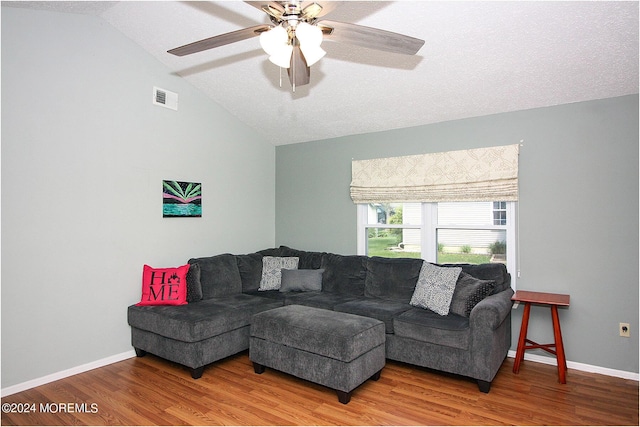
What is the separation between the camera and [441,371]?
3.34 meters

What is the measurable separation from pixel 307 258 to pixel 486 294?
84.4 inches

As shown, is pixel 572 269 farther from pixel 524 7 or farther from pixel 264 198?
pixel 264 198

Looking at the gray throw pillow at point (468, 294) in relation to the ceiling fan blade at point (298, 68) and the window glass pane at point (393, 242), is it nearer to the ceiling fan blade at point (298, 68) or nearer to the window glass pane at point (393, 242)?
the window glass pane at point (393, 242)

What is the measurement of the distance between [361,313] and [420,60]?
2.25 meters

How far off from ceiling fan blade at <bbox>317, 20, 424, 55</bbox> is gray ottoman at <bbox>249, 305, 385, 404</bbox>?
1949 millimetres

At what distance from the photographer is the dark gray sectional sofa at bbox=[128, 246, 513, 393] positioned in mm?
3078

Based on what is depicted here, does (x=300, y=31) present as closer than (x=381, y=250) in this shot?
Yes

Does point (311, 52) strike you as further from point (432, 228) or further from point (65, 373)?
point (65, 373)

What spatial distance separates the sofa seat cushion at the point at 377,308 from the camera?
136 inches

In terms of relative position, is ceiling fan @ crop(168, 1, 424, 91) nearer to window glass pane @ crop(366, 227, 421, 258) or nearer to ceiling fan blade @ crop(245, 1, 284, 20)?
ceiling fan blade @ crop(245, 1, 284, 20)

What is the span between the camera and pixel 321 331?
2.97 m

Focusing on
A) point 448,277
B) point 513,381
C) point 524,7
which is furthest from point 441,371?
point 524,7

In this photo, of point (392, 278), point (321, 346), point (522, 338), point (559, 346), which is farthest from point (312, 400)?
point (559, 346)

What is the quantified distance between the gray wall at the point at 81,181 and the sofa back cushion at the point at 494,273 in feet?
9.56
